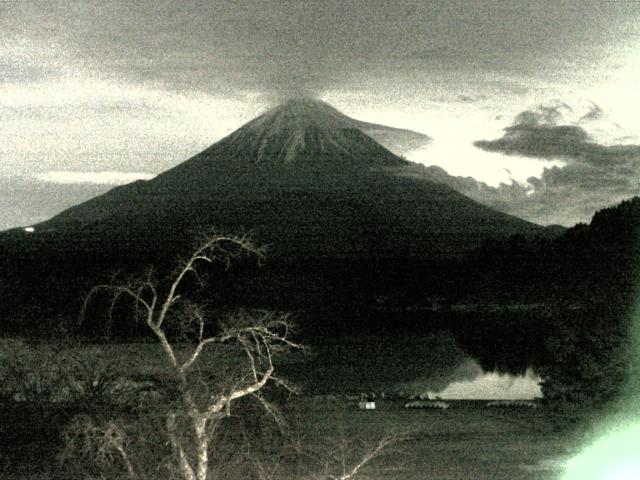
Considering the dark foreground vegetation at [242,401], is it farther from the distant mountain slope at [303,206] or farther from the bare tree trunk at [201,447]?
the distant mountain slope at [303,206]

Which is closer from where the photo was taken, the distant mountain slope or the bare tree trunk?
the bare tree trunk

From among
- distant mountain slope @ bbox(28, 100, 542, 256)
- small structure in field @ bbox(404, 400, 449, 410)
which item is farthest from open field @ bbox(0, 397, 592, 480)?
distant mountain slope @ bbox(28, 100, 542, 256)

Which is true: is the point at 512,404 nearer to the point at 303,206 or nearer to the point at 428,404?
the point at 428,404

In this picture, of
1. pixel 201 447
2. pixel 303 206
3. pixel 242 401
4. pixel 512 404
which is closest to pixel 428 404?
pixel 512 404

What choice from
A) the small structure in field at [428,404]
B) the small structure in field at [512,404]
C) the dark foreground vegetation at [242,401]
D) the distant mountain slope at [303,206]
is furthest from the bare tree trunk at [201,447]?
the distant mountain slope at [303,206]

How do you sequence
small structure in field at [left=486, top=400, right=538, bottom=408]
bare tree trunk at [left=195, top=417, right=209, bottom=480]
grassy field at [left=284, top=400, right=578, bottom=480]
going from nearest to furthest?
bare tree trunk at [left=195, top=417, right=209, bottom=480]
grassy field at [left=284, top=400, right=578, bottom=480]
small structure in field at [left=486, top=400, right=538, bottom=408]

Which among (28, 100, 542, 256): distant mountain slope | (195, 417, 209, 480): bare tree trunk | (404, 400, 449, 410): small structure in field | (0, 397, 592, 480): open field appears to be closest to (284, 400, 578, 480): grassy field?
(0, 397, 592, 480): open field

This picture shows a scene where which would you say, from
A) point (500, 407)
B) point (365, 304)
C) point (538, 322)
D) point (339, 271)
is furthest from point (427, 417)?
point (339, 271)

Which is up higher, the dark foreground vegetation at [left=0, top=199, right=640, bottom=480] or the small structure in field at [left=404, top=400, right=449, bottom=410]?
the dark foreground vegetation at [left=0, top=199, right=640, bottom=480]

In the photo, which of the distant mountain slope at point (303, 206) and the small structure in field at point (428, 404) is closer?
the small structure in field at point (428, 404)

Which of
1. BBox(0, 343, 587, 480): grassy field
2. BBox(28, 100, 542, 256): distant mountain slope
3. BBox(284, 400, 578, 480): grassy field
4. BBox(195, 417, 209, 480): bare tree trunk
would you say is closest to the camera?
BBox(195, 417, 209, 480): bare tree trunk

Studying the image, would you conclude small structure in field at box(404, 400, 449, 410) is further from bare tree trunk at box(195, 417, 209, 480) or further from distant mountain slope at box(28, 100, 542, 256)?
distant mountain slope at box(28, 100, 542, 256)
